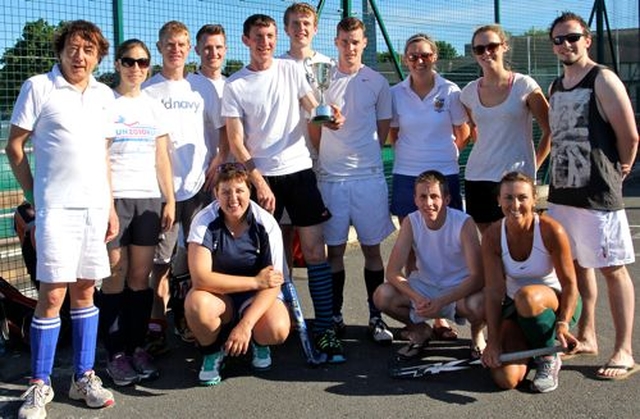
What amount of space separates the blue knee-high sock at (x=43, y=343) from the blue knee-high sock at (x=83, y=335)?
11cm

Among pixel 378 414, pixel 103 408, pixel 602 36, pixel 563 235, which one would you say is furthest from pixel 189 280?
pixel 602 36

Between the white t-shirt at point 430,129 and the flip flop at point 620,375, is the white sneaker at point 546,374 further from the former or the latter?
the white t-shirt at point 430,129

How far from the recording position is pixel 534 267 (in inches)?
162

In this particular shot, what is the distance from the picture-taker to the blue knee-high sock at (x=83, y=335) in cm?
390

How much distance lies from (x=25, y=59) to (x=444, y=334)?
12.8ft

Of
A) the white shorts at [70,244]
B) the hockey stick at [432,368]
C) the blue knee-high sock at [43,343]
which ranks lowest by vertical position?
the hockey stick at [432,368]

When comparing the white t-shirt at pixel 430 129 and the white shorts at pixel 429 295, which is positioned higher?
the white t-shirt at pixel 430 129

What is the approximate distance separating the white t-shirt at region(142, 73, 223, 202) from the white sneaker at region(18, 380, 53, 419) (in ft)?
4.67

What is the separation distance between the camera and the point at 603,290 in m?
5.97

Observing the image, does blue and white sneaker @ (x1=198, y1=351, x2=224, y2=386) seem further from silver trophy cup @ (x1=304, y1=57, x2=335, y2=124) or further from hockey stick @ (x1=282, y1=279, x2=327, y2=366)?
silver trophy cup @ (x1=304, y1=57, x2=335, y2=124)

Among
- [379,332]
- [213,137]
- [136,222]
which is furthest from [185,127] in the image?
[379,332]

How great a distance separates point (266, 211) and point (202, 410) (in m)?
1.26

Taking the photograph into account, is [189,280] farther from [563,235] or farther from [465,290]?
[563,235]

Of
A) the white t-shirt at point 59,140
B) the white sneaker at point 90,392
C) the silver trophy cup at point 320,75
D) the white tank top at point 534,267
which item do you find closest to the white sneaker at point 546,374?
the white tank top at point 534,267
